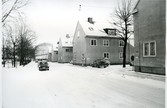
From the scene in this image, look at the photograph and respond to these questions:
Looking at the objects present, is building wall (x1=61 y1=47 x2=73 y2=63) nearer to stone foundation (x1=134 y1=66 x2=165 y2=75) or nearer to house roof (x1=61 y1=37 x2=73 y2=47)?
house roof (x1=61 y1=37 x2=73 y2=47)

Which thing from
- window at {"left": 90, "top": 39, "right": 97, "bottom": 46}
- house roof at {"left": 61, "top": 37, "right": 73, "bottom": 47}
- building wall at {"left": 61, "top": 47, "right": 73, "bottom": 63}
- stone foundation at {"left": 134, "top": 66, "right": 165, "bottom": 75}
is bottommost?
stone foundation at {"left": 134, "top": 66, "right": 165, "bottom": 75}

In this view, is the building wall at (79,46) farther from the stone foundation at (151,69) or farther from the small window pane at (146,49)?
the small window pane at (146,49)

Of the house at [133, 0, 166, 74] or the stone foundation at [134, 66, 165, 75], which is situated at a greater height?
the house at [133, 0, 166, 74]

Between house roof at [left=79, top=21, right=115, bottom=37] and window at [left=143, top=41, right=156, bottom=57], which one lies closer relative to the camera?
window at [left=143, top=41, right=156, bottom=57]

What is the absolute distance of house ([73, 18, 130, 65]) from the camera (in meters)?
23.7

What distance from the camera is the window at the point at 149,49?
10.6 m

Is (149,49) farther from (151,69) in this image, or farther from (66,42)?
(66,42)

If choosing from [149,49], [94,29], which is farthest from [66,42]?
[149,49]

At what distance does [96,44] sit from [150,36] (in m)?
13.7

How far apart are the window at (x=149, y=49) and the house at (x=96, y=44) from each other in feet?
38.5

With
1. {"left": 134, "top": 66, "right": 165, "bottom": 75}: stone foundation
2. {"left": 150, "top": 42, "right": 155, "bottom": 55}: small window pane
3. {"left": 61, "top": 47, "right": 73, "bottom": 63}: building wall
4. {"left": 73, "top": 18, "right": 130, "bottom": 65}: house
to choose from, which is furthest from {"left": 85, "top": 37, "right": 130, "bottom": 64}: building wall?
{"left": 61, "top": 47, "right": 73, "bottom": 63}: building wall

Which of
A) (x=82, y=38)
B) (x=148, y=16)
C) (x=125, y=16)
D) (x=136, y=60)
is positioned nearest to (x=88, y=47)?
(x=82, y=38)

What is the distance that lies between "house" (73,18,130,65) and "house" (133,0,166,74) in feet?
36.6

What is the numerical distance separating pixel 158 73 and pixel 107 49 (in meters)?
15.2
